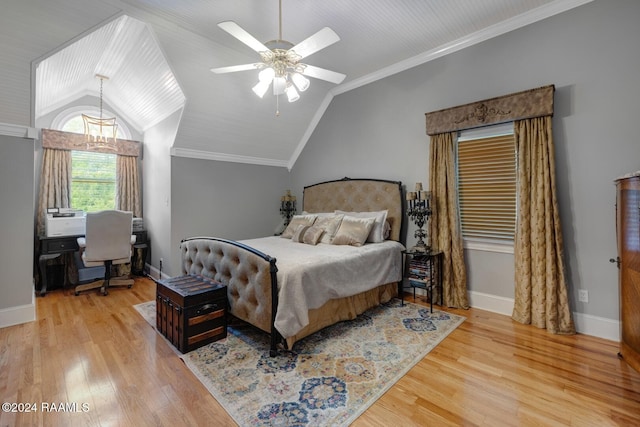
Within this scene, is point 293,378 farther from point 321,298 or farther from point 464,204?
point 464,204

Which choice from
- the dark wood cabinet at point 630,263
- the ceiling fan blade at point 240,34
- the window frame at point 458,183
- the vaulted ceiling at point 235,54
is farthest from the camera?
the window frame at point 458,183

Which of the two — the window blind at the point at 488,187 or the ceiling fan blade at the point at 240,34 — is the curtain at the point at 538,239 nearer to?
the window blind at the point at 488,187

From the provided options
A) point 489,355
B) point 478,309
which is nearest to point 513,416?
point 489,355

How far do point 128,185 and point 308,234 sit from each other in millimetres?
3737

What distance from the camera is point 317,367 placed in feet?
7.13

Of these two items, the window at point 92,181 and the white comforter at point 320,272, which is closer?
the white comforter at point 320,272

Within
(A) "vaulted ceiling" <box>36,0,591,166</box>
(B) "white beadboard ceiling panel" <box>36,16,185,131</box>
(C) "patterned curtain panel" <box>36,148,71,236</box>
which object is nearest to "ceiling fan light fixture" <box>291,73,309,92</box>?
(A) "vaulted ceiling" <box>36,0,591,166</box>

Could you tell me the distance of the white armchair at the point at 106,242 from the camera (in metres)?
3.88

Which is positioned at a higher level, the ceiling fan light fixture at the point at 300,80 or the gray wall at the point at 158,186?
the ceiling fan light fixture at the point at 300,80

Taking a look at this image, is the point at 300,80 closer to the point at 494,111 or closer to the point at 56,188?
the point at 494,111

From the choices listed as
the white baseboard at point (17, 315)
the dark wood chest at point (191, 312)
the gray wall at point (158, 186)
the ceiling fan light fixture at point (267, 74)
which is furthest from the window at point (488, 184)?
the white baseboard at point (17, 315)

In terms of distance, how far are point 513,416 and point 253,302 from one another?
1.97 m

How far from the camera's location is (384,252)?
11.1 feet

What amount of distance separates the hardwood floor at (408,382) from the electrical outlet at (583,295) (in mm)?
349
